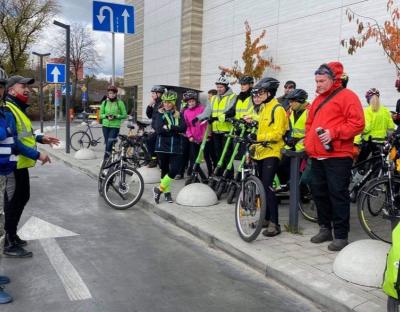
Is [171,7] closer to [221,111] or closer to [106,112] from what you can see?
[106,112]

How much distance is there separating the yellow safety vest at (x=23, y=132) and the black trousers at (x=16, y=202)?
0.11 metres

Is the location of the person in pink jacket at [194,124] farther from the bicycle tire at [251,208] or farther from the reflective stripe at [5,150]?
the reflective stripe at [5,150]

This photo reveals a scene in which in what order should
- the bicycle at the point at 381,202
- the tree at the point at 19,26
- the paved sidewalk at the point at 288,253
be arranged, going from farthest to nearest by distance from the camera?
the tree at the point at 19,26
the bicycle at the point at 381,202
the paved sidewalk at the point at 288,253

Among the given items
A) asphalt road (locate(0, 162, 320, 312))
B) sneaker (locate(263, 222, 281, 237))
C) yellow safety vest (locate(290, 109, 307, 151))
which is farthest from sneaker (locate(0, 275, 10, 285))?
yellow safety vest (locate(290, 109, 307, 151))

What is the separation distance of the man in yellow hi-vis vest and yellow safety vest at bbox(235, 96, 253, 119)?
363cm

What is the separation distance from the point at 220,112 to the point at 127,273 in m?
4.25

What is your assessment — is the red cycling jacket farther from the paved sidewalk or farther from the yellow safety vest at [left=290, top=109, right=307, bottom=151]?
the yellow safety vest at [left=290, top=109, right=307, bottom=151]

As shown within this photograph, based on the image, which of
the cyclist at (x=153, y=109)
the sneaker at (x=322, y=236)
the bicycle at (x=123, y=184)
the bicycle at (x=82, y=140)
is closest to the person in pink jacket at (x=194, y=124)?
the cyclist at (x=153, y=109)

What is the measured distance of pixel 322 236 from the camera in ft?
18.3

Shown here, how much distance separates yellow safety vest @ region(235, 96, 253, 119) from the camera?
304 inches

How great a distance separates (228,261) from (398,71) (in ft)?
19.6

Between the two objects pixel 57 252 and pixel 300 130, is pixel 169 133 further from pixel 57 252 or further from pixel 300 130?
pixel 57 252

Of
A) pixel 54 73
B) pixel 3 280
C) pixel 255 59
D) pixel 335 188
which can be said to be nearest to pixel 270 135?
pixel 335 188

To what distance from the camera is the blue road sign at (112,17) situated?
9719 millimetres
